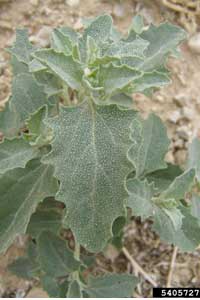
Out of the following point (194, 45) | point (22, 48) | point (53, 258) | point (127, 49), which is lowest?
point (53, 258)

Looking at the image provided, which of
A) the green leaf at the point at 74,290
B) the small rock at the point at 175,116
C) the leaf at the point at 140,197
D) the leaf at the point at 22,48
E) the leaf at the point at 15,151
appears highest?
the leaf at the point at 22,48

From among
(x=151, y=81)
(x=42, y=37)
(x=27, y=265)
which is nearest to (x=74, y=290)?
(x=27, y=265)

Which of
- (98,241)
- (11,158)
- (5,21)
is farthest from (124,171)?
(5,21)

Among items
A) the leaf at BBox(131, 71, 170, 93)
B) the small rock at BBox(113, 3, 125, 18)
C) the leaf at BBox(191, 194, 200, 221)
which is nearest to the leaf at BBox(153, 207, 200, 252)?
the leaf at BBox(191, 194, 200, 221)

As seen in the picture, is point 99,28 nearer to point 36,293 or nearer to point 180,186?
point 180,186

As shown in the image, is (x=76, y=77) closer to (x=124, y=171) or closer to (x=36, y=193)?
(x=124, y=171)

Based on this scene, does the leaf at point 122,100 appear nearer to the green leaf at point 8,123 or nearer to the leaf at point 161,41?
the leaf at point 161,41

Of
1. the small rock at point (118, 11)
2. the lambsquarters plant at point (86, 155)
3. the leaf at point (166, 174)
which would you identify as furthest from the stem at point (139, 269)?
the small rock at point (118, 11)
